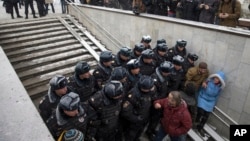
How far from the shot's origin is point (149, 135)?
5168 mm

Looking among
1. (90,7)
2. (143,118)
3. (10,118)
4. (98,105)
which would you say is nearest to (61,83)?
(98,105)

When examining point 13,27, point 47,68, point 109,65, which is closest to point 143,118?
point 109,65

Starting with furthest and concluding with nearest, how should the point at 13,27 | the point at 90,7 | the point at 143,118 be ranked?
the point at 90,7 < the point at 13,27 < the point at 143,118

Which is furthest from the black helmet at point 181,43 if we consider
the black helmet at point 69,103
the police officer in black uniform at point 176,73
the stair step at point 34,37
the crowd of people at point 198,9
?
the stair step at point 34,37

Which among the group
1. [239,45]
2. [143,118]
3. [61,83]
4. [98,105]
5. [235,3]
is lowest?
[143,118]

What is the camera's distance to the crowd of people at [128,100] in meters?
3.20

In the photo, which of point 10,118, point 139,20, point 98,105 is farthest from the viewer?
point 139,20

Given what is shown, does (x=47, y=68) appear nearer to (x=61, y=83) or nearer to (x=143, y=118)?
(x=61, y=83)

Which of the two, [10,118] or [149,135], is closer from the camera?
[10,118]

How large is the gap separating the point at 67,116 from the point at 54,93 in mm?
760

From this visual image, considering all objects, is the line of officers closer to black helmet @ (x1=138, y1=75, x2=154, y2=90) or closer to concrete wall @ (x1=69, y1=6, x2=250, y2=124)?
black helmet @ (x1=138, y1=75, x2=154, y2=90)

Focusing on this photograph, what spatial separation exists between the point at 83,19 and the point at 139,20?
3365mm

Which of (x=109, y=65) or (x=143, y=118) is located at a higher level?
(x=109, y=65)

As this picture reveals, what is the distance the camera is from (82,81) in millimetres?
4289
